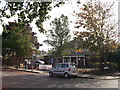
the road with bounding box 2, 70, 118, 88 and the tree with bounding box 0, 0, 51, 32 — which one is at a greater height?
the tree with bounding box 0, 0, 51, 32

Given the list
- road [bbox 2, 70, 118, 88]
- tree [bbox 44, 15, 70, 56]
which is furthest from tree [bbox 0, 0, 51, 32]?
tree [bbox 44, 15, 70, 56]

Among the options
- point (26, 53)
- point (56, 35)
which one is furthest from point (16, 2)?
point (26, 53)

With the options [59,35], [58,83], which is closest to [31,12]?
[58,83]

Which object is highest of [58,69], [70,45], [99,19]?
[99,19]

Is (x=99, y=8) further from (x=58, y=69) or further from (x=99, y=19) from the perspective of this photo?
(x=58, y=69)

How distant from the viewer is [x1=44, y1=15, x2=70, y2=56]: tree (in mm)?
33094

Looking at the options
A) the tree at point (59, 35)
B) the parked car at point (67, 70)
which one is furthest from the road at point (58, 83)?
the tree at point (59, 35)

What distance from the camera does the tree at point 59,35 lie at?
1303 inches

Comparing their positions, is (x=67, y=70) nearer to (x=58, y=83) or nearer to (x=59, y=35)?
(x=58, y=83)

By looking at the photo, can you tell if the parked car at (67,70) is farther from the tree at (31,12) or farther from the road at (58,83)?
the tree at (31,12)

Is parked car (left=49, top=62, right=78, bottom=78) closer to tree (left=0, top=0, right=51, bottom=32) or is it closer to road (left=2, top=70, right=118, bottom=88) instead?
road (left=2, top=70, right=118, bottom=88)

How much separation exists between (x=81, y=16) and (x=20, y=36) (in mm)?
13828

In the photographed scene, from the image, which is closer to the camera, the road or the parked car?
the road

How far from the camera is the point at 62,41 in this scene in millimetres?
33188
